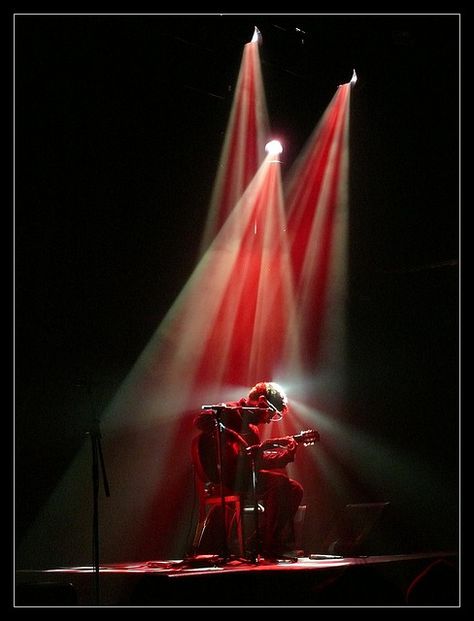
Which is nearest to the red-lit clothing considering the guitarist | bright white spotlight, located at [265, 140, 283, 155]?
the guitarist

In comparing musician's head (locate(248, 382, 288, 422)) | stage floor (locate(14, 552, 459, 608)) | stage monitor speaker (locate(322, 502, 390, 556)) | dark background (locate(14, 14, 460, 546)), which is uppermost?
dark background (locate(14, 14, 460, 546))

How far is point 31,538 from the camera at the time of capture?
219 inches

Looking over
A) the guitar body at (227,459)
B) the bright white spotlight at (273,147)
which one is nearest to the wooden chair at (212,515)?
the guitar body at (227,459)

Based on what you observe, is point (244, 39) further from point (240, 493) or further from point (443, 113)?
point (240, 493)

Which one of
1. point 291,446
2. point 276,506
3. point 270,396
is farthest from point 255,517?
point 270,396

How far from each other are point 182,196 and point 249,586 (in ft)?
11.6

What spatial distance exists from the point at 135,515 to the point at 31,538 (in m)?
0.87

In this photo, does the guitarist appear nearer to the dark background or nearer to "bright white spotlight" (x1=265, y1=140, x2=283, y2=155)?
the dark background

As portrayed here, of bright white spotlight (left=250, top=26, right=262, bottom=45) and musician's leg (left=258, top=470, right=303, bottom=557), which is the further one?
bright white spotlight (left=250, top=26, right=262, bottom=45)

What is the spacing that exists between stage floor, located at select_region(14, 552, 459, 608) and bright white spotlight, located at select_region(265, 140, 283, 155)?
384cm

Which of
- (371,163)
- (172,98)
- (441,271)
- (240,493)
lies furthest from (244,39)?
(240,493)

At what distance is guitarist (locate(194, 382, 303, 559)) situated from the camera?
502 centimetres

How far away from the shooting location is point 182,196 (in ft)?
21.1

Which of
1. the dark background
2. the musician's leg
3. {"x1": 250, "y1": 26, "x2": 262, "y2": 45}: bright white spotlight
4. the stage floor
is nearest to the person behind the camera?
the stage floor
